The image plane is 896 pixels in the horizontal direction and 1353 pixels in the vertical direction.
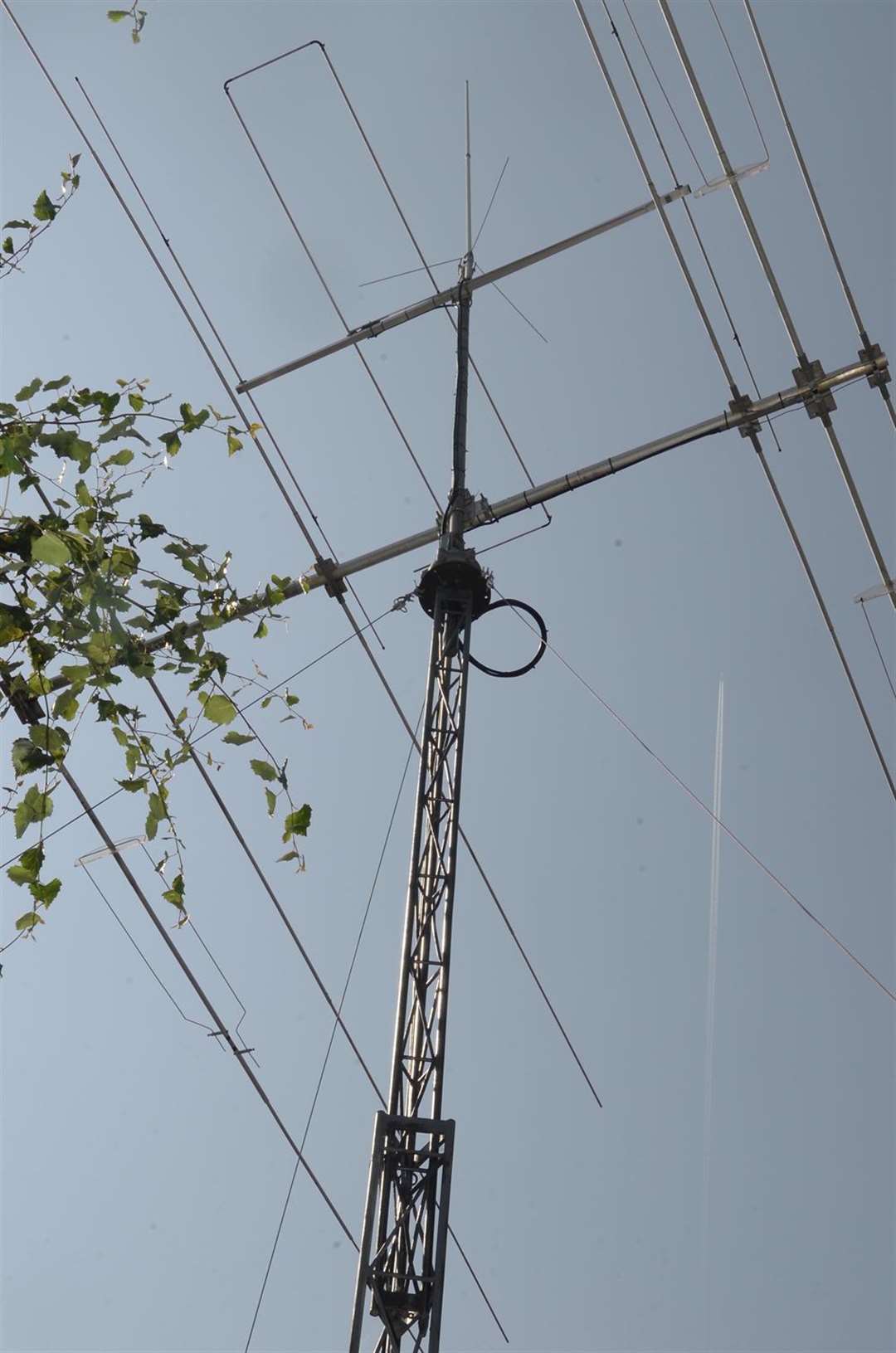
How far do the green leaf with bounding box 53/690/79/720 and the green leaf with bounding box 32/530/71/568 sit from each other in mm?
368

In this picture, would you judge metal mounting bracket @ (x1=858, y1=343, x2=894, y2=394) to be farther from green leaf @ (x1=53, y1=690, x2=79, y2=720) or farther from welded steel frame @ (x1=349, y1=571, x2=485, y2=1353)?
green leaf @ (x1=53, y1=690, x2=79, y2=720)

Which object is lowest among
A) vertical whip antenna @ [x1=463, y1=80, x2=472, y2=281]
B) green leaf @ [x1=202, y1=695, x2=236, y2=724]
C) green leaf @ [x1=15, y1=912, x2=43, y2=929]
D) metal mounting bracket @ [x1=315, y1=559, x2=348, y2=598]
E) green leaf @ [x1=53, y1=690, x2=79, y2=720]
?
green leaf @ [x1=15, y1=912, x2=43, y2=929]

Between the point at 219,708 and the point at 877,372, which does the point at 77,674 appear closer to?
the point at 219,708

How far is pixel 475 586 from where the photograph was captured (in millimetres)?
A: 8773

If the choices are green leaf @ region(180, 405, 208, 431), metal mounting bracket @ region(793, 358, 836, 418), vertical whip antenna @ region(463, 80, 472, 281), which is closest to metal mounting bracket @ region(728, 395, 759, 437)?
metal mounting bracket @ region(793, 358, 836, 418)

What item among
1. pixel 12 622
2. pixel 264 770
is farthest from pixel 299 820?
pixel 12 622

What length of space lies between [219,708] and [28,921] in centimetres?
75

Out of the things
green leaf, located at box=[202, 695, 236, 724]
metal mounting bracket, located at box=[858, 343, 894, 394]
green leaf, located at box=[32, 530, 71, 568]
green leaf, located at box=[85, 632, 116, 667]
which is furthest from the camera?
metal mounting bracket, located at box=[858, 343, 894, 394]

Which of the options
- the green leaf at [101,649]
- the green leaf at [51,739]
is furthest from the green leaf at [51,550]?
the green leaf at [51,739]

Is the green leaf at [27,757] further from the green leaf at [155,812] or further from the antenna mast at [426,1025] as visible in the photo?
the antenna mast at [426,1025]

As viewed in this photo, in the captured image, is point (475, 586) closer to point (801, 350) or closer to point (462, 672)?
point (462, 672)

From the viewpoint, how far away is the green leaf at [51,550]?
3.46 metres

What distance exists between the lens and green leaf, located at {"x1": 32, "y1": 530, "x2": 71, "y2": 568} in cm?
346

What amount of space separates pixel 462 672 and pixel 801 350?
11.3ft
